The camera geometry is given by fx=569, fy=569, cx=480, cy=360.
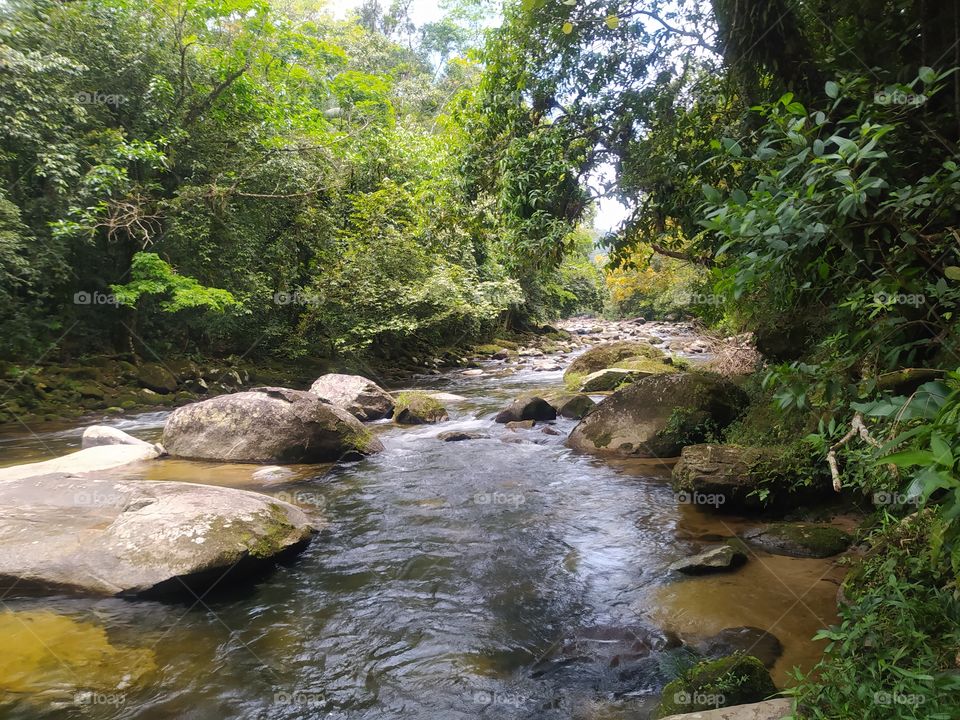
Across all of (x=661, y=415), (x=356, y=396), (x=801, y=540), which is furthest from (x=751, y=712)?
(x=356, y=396)

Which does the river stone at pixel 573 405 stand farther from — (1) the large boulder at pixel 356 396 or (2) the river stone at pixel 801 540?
(2) the river stone at pixel 801 540

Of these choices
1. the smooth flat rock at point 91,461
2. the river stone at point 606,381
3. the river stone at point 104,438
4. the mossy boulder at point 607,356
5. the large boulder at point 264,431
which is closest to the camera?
the smooth flat rock at point 91,461

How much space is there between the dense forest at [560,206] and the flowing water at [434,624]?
0.99 meters

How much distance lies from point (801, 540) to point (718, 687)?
2572 millimetres

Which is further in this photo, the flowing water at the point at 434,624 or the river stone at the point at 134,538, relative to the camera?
A: the river stone at the point at 134,538

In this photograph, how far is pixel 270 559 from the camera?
5066mm

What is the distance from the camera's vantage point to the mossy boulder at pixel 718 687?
9.74ft

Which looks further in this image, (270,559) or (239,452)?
(239,452)

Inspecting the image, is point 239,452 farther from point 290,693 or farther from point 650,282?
point 650,282

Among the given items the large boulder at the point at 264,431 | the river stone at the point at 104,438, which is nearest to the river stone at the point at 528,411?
the large boulder at the point at 264,431

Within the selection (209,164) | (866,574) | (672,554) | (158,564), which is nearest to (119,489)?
(158,564)

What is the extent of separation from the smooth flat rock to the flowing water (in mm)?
3202

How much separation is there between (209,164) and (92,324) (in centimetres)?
501

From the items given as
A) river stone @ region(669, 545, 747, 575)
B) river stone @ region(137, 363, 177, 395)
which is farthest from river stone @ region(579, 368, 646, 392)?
river stone @ region(137, 363, 177, 395)
